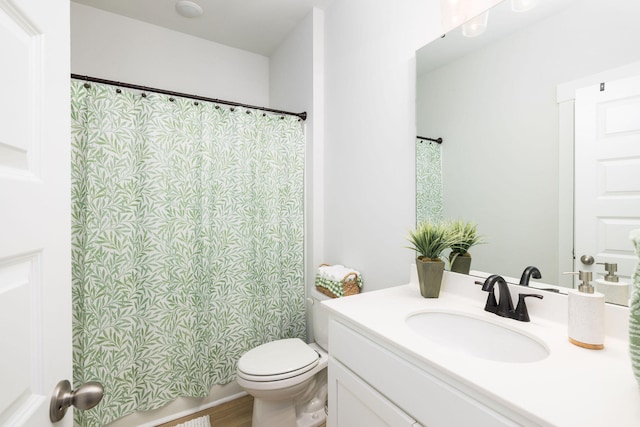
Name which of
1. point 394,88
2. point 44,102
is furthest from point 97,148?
point 394,88

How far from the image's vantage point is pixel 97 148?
1452 mm

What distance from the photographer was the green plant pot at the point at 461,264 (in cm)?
118

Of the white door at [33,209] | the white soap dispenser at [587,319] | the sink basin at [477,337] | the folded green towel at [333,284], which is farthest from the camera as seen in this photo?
the folded green towel at [333,284]

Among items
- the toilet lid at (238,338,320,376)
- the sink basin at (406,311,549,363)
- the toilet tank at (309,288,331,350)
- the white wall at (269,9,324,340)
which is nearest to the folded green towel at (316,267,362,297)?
the toilet tank at (309,288,331,350)

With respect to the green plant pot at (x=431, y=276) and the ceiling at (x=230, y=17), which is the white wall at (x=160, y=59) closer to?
the ceiling at (x=230, y=17)

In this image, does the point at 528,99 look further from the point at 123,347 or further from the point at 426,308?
the point at 123,347

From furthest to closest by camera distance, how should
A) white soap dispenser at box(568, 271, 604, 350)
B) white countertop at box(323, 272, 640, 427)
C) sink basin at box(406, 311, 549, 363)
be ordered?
sink basin at box(406, 311, 549, 363) < white soap dispenser at box(568, 271, 604, 350) < white countertop at box(323, 272, 640, 427)

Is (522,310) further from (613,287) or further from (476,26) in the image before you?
(476,26)

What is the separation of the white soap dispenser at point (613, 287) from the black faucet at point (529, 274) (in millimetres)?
160

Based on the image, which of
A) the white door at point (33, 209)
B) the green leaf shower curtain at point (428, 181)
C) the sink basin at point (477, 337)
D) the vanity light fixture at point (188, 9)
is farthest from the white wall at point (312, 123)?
the white door at point (33, 209)

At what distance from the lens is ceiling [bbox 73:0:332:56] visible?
6.43 ft

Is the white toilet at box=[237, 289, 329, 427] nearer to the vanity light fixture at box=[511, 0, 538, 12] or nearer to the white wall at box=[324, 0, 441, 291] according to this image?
the white wall at box=[324, 0, 441, 291]

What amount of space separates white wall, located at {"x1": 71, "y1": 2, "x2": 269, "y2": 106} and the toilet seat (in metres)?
2.04

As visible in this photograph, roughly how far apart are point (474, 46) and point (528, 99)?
329 mm
